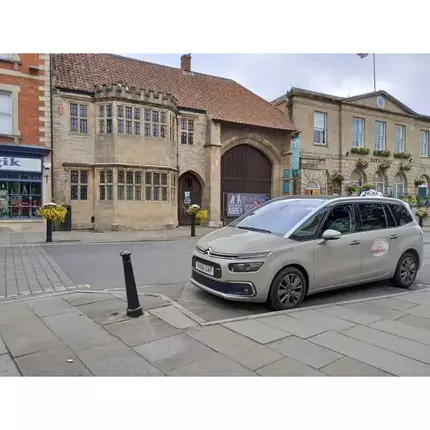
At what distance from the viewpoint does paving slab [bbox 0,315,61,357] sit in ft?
12.9

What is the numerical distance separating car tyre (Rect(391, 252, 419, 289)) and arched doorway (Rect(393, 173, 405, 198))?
81.2 feet

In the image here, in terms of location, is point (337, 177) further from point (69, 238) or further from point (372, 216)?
point (372, 216)

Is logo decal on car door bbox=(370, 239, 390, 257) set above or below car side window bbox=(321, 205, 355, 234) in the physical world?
below

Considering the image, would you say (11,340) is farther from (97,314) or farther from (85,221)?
(85,221)

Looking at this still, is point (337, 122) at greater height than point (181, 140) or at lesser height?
greater

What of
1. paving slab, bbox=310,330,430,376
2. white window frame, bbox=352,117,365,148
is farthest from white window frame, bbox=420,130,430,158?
paving slab, bbox=310,330,430,376

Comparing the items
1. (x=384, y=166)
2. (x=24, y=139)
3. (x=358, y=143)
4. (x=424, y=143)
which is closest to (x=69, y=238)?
(x=24, y=139)

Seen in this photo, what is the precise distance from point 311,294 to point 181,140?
15819 millimetres

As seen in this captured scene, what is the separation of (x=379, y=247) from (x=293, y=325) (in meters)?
2.75

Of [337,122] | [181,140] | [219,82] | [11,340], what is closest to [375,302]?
[11,340]

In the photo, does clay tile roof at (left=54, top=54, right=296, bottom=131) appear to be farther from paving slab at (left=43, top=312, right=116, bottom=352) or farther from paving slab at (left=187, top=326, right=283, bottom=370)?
paving slab at (left=187, top=326, right=283, bottom=370)

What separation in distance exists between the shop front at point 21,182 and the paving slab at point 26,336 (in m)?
13.4

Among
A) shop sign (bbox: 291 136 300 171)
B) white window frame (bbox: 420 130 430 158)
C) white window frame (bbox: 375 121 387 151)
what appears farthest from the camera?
white window frame (bbox: 420 130 430 158)

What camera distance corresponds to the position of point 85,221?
17.9 meters
